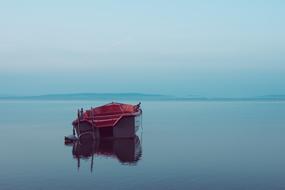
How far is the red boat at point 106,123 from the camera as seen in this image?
46.0 metres

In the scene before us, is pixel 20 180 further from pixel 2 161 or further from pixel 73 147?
pixel 73 147

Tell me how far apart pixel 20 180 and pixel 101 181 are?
479 cm

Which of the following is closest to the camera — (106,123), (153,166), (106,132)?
(153,166)

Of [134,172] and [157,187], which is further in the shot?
[134,172]

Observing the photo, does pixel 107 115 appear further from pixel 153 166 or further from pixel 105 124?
pixel 153 166

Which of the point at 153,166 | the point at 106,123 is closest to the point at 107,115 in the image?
the point at 106,123

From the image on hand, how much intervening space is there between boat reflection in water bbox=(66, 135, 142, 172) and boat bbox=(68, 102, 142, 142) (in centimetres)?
76

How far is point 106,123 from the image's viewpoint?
46.1 m

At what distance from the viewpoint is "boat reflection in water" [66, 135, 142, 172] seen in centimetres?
3703

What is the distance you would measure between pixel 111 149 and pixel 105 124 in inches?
202

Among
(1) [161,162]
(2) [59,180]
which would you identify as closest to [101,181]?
(2) [59,180]

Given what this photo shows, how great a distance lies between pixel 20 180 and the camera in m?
27.0

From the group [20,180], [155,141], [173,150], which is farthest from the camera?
[155,141]

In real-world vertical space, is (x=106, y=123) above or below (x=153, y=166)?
above
